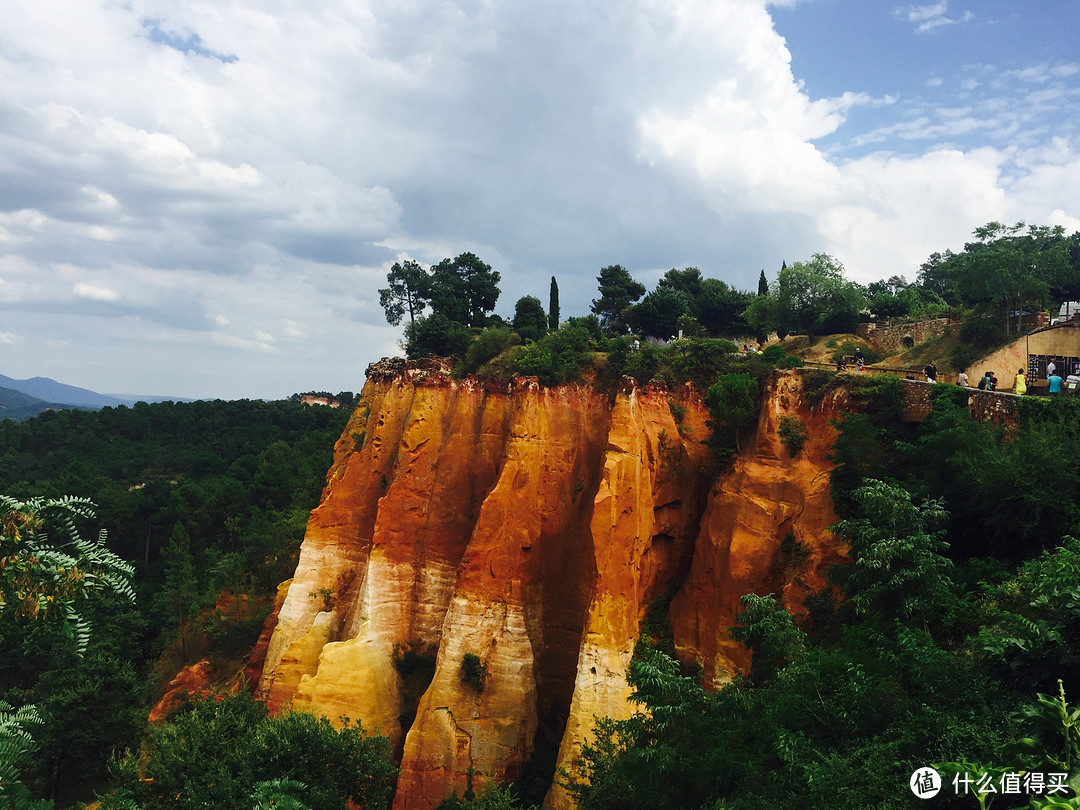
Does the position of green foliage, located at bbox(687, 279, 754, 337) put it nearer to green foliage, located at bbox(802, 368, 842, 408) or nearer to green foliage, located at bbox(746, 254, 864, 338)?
green foliage, located at bbox(746, 254, 864, 338)

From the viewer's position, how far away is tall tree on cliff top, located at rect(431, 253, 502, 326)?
39.8 m

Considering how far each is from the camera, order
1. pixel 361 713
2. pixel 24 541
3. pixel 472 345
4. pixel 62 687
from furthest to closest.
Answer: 1. pixel 472 345
2. pixel 62 687
3. pixel 361 713
4. pixel 24 541

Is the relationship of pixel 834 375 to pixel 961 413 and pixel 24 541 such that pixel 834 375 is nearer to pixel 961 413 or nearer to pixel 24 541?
pixel 961 413

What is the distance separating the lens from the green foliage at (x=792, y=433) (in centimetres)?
2028

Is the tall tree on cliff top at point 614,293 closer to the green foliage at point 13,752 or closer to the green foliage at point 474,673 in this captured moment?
the green foliage at point 474,673

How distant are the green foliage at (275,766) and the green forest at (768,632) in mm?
76

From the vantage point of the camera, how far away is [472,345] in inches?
1206

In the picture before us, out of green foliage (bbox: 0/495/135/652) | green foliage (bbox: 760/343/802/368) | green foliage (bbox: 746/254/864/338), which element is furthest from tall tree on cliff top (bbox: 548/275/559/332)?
green foliage (bbox: 0/495/135/652)

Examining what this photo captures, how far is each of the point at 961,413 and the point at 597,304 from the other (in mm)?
36026

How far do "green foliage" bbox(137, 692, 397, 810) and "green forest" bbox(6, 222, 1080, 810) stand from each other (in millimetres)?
76

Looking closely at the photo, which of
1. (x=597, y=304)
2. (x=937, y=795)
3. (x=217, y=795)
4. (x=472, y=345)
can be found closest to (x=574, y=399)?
(x=472, y=345)

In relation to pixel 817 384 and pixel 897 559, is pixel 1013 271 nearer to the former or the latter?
pixel 817 384

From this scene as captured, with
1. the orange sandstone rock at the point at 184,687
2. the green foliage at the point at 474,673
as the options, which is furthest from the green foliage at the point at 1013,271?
the orange sandstone rock at the point at 184,687

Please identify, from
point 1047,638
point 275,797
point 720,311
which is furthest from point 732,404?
point 720,311
